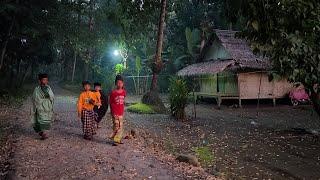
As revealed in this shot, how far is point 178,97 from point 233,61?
799 centimetres

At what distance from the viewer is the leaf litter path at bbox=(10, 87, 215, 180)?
6.90 metres

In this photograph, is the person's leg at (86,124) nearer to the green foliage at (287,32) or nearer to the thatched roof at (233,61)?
the green foliage at (287,32)

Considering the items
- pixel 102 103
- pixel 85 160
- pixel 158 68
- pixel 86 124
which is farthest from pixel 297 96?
pixel 85 160

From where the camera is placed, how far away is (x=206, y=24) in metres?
32.6

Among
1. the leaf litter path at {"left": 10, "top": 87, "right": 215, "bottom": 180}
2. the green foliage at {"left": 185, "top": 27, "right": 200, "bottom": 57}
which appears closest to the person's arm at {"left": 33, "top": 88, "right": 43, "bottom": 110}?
the leaf litter path at {"left": 10, "top": 87, "right": 215, "bottom": 180}

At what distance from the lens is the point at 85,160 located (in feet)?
25.6

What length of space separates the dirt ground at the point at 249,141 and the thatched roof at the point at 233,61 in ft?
13.1

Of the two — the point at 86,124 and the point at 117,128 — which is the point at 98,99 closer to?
the point at 86,124

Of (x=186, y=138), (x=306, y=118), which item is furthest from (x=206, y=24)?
(x=186, y=138)

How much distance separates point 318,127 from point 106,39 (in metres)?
28.4

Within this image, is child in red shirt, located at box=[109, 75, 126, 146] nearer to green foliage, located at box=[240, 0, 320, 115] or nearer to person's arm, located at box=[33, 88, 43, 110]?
person's arm, located at box=[33, 88, 43, 110]

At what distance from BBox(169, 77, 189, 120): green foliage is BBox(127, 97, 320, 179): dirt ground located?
0.54 m

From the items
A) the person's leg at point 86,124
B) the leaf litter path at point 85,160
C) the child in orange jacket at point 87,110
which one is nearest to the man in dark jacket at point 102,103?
the child in orange jacket at point 87,110

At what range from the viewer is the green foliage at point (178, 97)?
17.1 metres
